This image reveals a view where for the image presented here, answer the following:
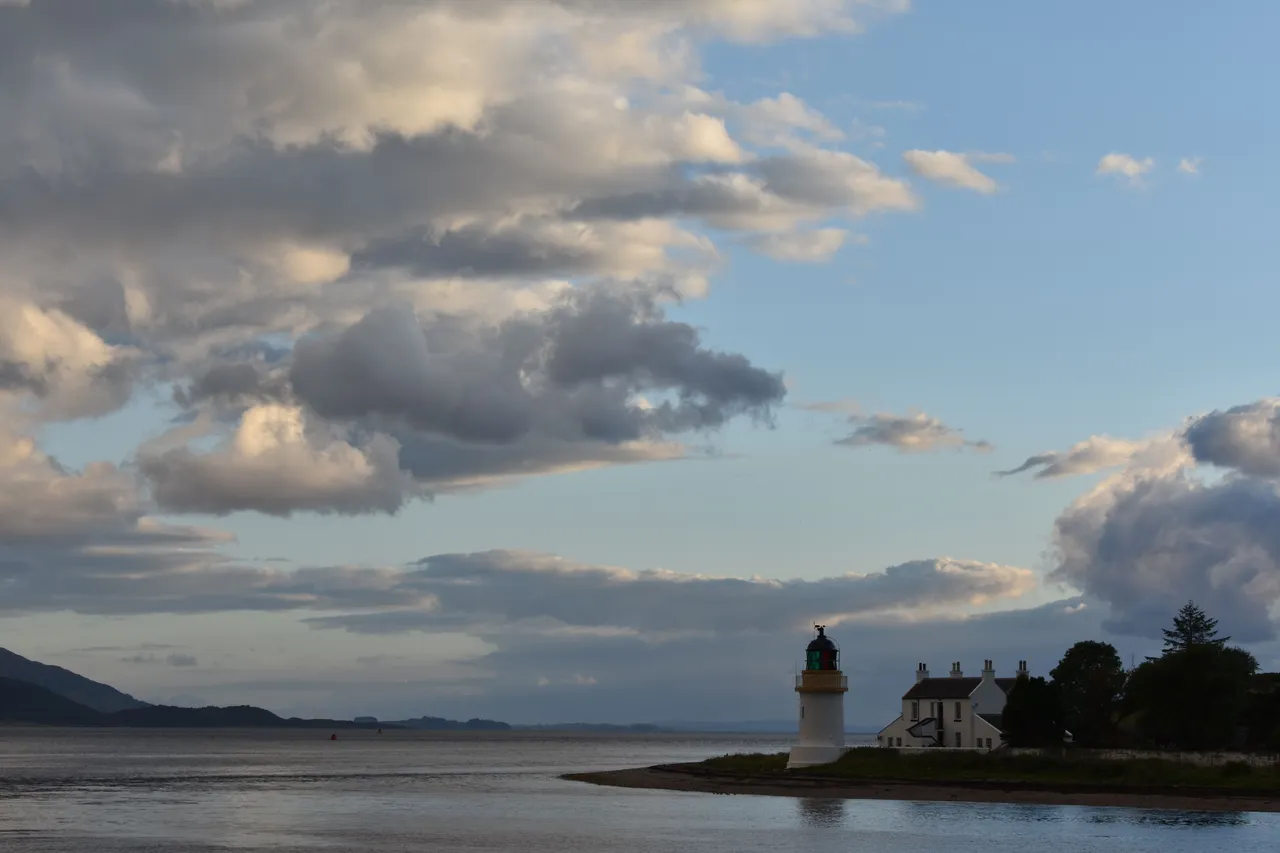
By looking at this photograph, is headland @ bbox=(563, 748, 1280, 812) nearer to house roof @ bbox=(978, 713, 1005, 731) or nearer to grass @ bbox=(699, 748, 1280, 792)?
grass @ bbox=(699, 748, 1280, 792)

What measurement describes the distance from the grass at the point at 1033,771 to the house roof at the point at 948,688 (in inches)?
181

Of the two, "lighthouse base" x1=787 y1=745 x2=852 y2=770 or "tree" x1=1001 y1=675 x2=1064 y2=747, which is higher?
"tree" x1=1001 y1=675 x2=1064 y2=747

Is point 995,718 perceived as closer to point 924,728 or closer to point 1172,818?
point 924,728

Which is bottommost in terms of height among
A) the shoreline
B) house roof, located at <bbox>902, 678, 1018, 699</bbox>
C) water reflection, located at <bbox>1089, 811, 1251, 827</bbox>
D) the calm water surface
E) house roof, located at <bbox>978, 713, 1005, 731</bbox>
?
the calm water surface

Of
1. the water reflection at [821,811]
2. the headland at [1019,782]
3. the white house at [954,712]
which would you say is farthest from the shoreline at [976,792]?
the white house at [954,712]

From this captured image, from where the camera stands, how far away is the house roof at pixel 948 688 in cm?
10631

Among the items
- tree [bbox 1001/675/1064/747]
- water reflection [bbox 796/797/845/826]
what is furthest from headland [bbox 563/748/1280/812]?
tree [bbox 1001/675/1064/747]

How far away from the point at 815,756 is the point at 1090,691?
20110 millimetres

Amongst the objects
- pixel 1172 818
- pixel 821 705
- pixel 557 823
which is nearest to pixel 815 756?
pixel 821 705

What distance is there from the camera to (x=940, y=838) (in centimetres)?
7612

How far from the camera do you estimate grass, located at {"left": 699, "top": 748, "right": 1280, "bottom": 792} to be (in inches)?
3445

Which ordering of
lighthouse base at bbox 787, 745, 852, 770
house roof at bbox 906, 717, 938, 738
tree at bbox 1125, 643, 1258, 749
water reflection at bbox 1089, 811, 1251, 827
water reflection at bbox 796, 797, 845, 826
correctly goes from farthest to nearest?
house roof at bbox 906, 717, 938, 738 → lighthouse base at bbox 787, 745, 852, 770 → tree at bbox 1125, 643, 1258, 749 → water reflection at bbox 796, 797, 845, 826 → water reflection at bbox 1089, 811, 1251, 827

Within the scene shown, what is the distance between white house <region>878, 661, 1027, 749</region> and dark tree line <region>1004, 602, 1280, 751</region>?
2.43 meters

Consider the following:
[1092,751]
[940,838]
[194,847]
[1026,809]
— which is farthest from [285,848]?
[1092,751]
